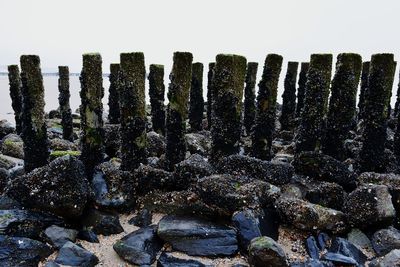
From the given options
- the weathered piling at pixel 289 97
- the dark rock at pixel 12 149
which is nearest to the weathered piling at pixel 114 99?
the dark rock at pixel 12 149

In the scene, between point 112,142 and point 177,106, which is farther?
point 112,142

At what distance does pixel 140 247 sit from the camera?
6625 mm

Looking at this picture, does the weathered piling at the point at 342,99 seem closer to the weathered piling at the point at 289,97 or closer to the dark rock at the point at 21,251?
the dark rock at the point at 21,251

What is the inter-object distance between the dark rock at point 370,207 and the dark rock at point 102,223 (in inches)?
170

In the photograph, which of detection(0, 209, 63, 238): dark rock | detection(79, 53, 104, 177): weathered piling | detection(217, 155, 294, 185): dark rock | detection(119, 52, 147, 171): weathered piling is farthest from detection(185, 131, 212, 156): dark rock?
detection(0, 209, 63, 238): dark rock

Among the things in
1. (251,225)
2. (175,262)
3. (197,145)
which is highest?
(197,145)

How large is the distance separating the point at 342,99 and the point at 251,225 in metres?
4.38

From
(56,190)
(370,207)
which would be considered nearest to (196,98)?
(56,190)

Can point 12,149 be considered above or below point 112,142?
below

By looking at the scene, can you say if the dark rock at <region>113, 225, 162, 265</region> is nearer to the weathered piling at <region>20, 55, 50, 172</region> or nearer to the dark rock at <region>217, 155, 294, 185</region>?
the dark rock at <region>217, 155, 294, 185</region>

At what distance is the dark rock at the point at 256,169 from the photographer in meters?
8.55

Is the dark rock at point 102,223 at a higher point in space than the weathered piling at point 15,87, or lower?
lower

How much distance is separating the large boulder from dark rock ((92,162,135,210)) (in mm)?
490

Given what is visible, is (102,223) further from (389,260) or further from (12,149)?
(12,149)
